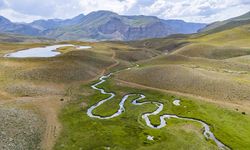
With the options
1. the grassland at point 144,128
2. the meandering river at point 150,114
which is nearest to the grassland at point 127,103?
the grassland at point 144,128

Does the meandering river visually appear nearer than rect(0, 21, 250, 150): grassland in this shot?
No

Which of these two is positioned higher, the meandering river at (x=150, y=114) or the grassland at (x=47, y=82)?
the grassland at (x=47, y=82)

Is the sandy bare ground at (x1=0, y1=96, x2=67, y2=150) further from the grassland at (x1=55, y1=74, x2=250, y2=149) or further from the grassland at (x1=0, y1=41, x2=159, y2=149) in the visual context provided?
the grassland at (x1=55, y1=74, x2=250, y2=149)

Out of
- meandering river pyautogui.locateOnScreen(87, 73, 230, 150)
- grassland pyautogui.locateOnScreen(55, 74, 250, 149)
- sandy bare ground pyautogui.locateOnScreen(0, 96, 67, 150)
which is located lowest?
meandering river pyautogui.locateOnScreen(87, 73, 230, 150)

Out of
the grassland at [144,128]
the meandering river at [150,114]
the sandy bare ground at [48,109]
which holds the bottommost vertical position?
the meandering river at [150,114]

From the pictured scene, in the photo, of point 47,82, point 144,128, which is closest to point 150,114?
point 144,128

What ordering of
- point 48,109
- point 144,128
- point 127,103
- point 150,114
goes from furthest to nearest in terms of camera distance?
point 127,103, point 150,114, point 48,109, point 144,128

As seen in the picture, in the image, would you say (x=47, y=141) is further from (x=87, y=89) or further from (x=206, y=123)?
(x=87, y=89)

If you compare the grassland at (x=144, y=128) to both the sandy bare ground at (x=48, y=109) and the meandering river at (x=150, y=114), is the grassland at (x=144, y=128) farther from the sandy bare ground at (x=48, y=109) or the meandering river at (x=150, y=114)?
the sandy bare ground at (x=48, y=109)

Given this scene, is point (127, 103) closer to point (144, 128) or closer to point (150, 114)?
point (150, 114)

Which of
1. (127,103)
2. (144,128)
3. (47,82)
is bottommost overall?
(127,103)

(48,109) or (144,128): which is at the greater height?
(48,109)

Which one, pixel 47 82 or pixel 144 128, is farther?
pixel 47 82

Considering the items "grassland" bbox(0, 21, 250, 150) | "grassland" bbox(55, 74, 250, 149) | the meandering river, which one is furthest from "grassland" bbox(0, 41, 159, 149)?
the meandering river
